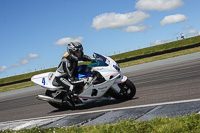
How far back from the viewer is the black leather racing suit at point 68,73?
7891 millimetres

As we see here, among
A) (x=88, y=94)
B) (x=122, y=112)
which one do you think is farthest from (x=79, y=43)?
(x=122, y=112)

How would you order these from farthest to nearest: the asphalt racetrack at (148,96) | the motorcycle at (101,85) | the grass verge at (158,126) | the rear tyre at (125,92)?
the rear tyre at (125,92) < the motorcycle at (101,85) < the asphalt racetrack at (148,96) < the grass verge at (158,126)

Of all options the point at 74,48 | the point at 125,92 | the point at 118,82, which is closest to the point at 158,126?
the point at 118,82

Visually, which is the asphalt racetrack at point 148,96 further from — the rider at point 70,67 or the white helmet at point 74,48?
the white helmet at point 74,48

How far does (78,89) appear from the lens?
8070mm

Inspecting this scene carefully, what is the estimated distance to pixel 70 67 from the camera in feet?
25.9

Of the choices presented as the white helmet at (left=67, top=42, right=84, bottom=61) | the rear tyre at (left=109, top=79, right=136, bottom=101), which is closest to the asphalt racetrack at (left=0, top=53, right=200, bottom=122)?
the rear tyre at (left=109, top=79, right=136, bottom=101)

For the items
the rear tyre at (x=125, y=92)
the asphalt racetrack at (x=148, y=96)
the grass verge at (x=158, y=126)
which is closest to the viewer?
the grass verge at (x=158, y=126)

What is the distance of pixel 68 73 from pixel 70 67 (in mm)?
178

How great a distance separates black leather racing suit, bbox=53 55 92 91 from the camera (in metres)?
7.89

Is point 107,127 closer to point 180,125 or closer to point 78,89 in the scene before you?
point 180,125

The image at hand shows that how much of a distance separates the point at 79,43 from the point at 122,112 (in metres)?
2.52

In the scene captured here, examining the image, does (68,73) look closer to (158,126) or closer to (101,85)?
(101,85)

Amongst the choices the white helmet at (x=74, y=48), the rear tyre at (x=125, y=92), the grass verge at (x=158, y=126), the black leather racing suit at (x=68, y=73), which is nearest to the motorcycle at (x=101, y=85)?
the rear tyre at (x=125, y=92)
